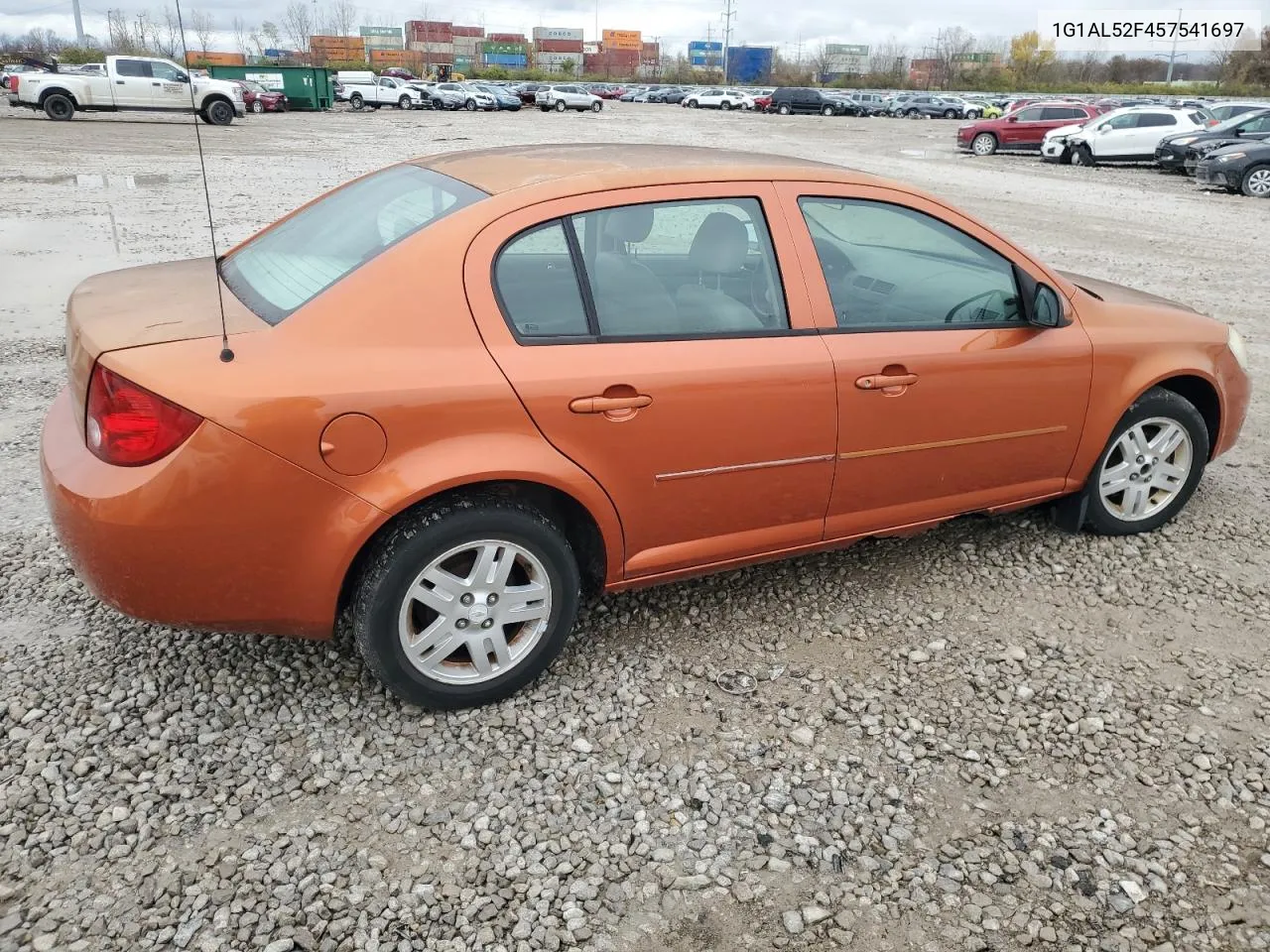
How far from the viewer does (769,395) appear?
10.4 feet

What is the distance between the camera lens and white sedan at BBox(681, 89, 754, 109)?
60.2 meters

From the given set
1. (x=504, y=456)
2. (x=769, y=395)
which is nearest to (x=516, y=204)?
(x=504, y=456)

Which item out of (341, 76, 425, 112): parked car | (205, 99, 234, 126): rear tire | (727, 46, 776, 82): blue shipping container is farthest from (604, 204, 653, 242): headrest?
(727, 46, 776, 82): blue shipping container

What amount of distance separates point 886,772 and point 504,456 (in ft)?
4.83

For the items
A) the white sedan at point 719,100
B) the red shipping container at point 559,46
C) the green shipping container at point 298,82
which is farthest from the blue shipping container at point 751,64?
the green shipping container at point 298,82

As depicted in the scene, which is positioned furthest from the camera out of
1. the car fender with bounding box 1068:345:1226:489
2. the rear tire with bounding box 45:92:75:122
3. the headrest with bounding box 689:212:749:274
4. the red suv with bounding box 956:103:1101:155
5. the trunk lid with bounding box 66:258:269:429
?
the rear tire with bounding box 45:92:75:122

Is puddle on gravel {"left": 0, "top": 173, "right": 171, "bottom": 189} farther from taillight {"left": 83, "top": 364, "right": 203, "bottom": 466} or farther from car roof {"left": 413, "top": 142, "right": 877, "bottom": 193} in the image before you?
taillight {"left": 83, "top": 364, "right": 203, "bottom": 466}

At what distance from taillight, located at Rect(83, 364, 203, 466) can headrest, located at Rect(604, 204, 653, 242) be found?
137cm

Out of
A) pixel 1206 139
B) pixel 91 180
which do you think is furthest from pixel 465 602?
pixel 1206 139

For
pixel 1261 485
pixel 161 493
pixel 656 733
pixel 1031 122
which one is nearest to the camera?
pixel 161 493

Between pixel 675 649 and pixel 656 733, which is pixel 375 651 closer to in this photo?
pixel 656 733

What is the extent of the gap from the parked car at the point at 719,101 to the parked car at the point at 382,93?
66.8 feet

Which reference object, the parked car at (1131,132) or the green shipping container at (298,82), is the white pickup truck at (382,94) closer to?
the green shipping container at (298,82)

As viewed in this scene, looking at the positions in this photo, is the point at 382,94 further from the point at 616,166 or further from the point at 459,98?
the point at 616,166
